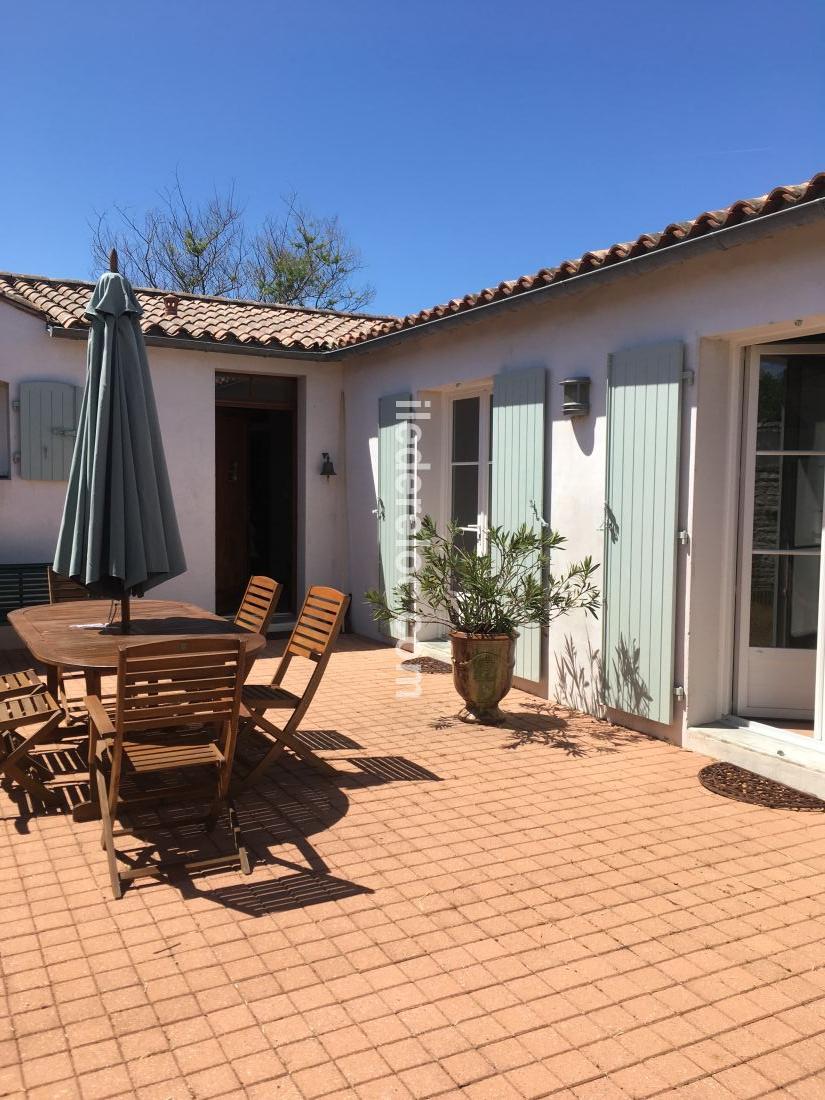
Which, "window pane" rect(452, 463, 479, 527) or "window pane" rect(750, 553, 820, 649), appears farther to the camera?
"window pane" rect(452, 463, 479, 527)

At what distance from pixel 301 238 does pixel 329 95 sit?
9723 millimetres

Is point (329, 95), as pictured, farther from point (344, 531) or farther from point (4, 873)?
point (4, 873)

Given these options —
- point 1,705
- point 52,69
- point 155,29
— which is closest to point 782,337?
point 1,705

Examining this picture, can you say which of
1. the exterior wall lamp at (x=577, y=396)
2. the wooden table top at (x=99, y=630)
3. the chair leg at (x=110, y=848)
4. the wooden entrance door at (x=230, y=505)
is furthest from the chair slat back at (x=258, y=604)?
the wooden entrance door at (x=230, y=505)

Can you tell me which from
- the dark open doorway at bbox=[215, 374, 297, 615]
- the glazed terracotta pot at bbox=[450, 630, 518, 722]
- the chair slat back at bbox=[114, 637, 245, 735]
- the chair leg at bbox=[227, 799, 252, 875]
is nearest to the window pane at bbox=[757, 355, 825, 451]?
the glazed terracotta pot at bbox=[450, 630, 518, 722]

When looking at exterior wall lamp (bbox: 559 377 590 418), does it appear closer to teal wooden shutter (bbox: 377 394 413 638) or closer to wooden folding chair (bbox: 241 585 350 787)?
wooden folding chair (bbox: 241 585 350 787)

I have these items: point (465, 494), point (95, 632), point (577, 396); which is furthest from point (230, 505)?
point (95, 632)

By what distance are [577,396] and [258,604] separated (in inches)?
101

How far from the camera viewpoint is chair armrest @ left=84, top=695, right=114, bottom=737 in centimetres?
369

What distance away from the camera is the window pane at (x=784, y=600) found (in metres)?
5.14

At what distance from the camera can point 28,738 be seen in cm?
419

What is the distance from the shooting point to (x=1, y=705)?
14.2 ft

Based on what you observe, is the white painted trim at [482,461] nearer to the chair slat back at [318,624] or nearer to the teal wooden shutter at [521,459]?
the teal wooden shutter at [521,459]

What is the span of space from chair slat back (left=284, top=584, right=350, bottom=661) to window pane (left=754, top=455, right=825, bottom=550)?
252 centimetres
